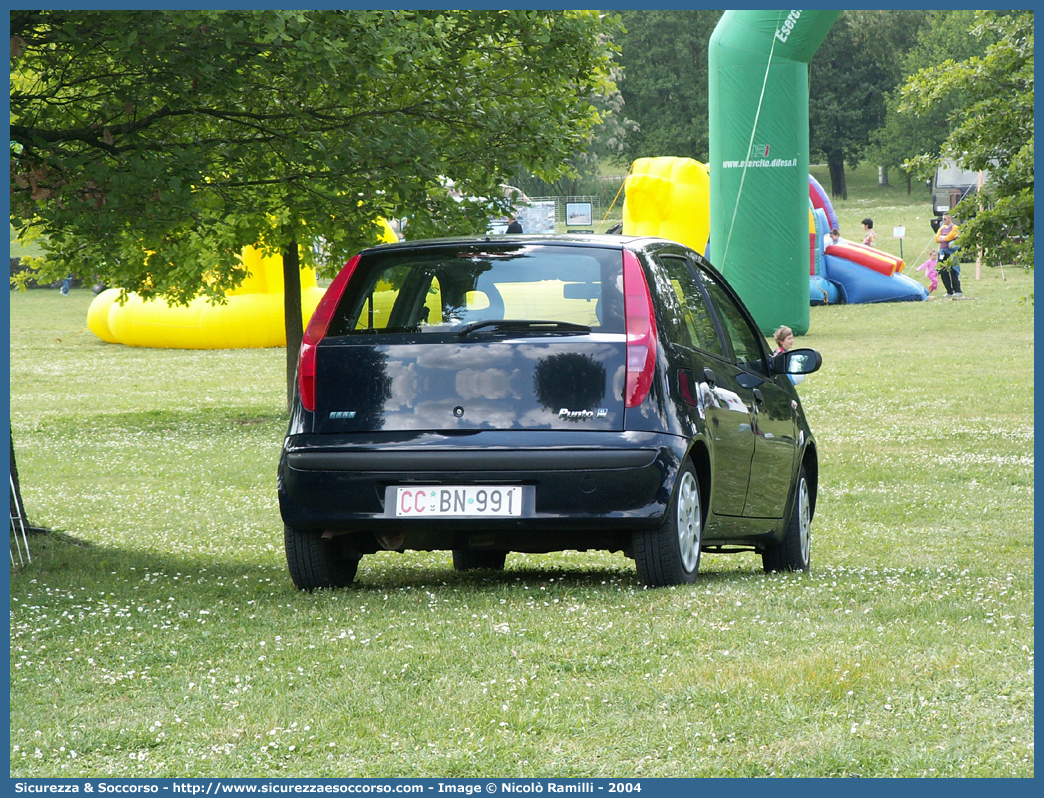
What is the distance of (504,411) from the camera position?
19.4 feet

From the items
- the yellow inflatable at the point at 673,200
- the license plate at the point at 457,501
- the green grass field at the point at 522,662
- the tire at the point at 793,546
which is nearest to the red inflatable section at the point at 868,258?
the yellow inflatable at the point at 673,200

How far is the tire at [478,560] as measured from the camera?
25.8 feet

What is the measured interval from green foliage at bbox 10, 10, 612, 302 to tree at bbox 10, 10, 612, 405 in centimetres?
1

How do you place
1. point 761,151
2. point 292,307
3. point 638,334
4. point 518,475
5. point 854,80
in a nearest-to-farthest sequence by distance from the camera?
point 518,475 → point 638,334 → point 292,307 → point 761,151 → point 854,80

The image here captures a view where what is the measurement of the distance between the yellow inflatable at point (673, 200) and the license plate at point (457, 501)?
32150mm

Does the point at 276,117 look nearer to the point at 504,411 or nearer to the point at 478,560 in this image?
the point at 478,560

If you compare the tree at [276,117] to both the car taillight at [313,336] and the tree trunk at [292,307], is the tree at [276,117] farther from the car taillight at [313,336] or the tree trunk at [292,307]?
the tree trunk at [292,307]

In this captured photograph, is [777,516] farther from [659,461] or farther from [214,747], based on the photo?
[214,747]

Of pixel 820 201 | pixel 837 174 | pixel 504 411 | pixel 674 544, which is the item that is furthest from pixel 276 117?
pixel 837 174

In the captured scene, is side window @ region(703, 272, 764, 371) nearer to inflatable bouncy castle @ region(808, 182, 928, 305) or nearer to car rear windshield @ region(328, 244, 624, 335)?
car rear windshield @ region(328, 244, 624, 335)

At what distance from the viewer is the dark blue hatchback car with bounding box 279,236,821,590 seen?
19.2ft

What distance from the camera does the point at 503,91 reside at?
9703mm

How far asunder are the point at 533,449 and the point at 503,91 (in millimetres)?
4475

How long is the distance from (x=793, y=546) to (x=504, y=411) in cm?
253
